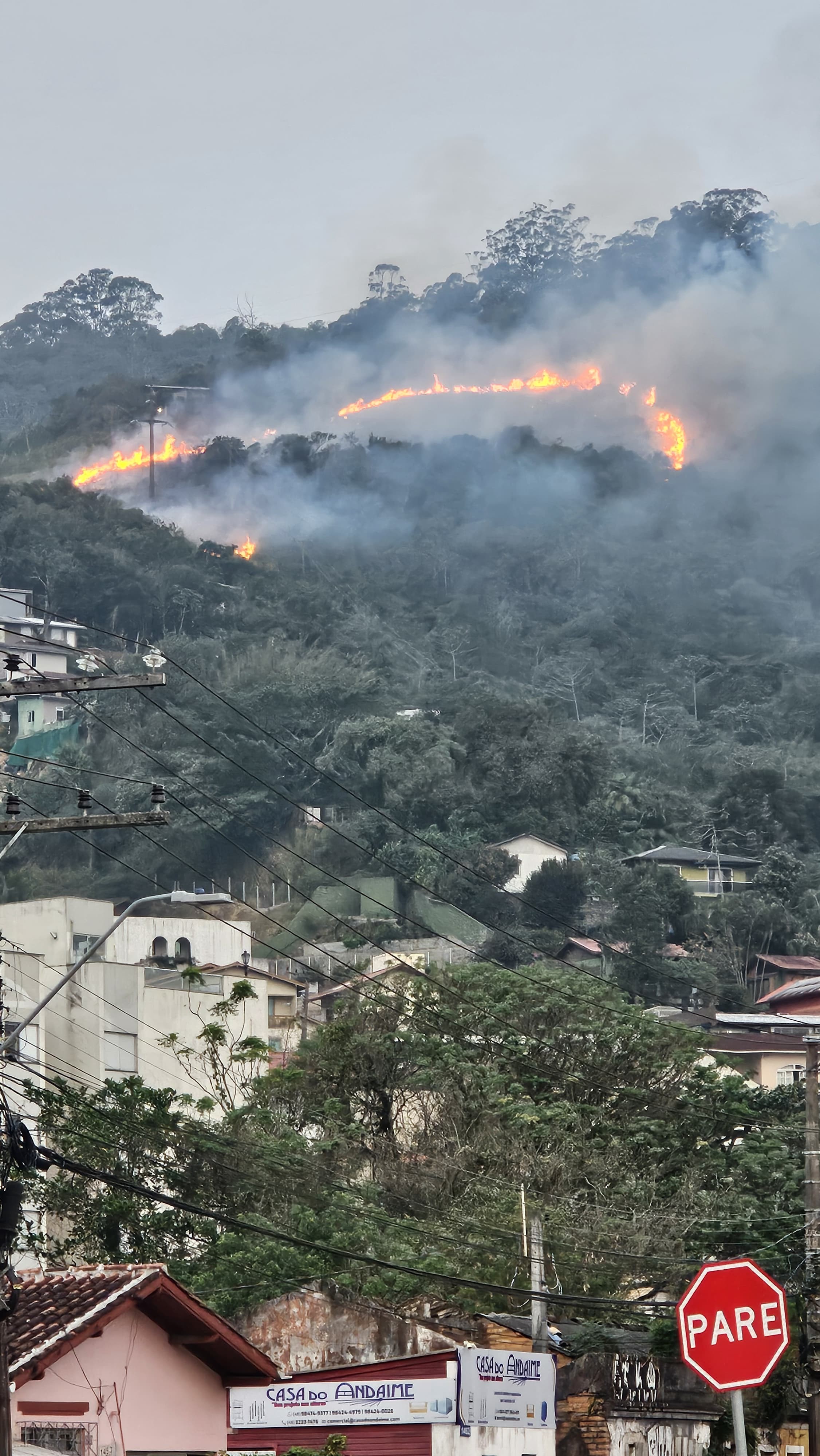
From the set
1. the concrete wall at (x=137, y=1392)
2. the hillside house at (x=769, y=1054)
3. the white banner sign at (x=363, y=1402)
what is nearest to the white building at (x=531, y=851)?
the hillside house at (x=769, y=1054)

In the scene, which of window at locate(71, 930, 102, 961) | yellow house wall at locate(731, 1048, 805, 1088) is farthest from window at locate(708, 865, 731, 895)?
window at locate(71, 930, 102, 961)

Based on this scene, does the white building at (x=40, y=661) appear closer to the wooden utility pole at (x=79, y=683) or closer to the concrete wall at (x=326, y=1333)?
the concrete wall at (x=326, y=1333)

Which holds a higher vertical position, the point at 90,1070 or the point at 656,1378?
the point at 90,1070

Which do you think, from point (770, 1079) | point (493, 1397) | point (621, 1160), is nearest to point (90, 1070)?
point (621, 1160)

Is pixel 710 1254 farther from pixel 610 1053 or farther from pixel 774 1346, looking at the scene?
pixel 774 1346

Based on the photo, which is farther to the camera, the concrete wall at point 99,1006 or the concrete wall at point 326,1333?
the concrete wall at point 99,1006

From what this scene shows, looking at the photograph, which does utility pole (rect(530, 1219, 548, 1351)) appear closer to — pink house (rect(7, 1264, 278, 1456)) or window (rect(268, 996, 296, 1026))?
pink house (rect(7, 1264, 278, 1456))
